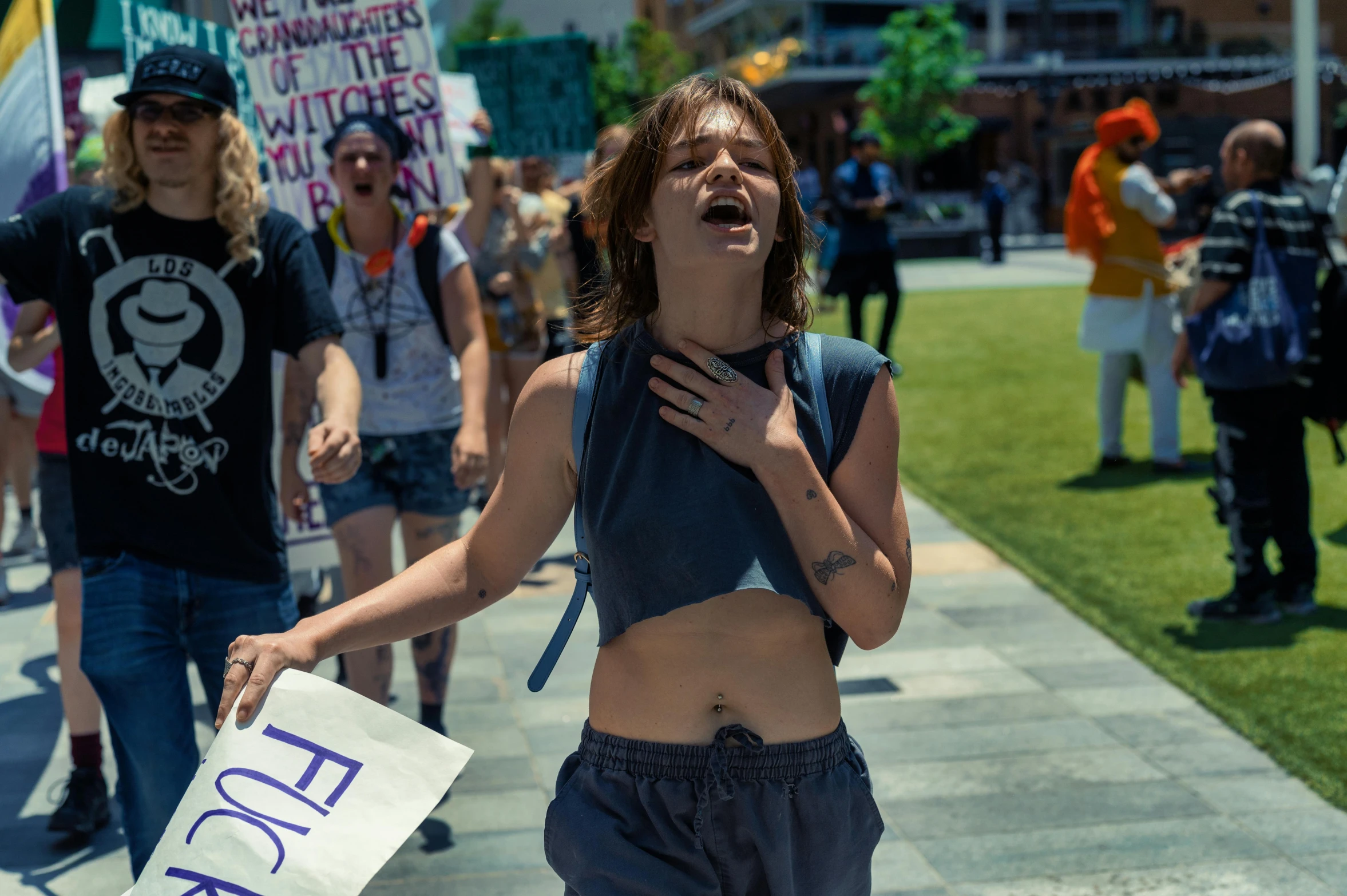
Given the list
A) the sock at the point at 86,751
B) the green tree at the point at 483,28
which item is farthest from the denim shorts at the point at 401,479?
the green tree at the point at 483,28

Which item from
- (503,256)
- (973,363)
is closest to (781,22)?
(973,363)

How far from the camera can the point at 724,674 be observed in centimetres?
221

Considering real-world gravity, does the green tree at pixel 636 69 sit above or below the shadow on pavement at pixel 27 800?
above

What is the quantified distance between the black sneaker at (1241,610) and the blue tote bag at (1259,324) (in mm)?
910

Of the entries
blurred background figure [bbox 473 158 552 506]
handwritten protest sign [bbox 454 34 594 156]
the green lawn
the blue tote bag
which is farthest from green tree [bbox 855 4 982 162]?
the blue tote bag

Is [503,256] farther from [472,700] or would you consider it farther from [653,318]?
[653,318]

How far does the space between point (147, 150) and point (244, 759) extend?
1698 millimetres

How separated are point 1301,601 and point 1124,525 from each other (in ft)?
5.83

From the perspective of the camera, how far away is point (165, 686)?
3299 mm

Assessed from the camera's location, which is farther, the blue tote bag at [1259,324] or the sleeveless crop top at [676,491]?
the blue tote bag at [1259,324]

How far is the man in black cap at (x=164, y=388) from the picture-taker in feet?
10.7

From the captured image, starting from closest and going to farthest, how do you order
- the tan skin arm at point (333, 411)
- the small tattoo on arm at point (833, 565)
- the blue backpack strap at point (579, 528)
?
the small tattoo on arm at point (833, 565), the blue backpack strap at point (579, 528), the tan skin arm at point (333, 411)

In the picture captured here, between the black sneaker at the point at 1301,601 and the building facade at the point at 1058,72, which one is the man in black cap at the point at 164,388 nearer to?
the black sneaker at the point at 1301,601

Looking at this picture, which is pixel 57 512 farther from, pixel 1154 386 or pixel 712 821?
pixel 1154 386
